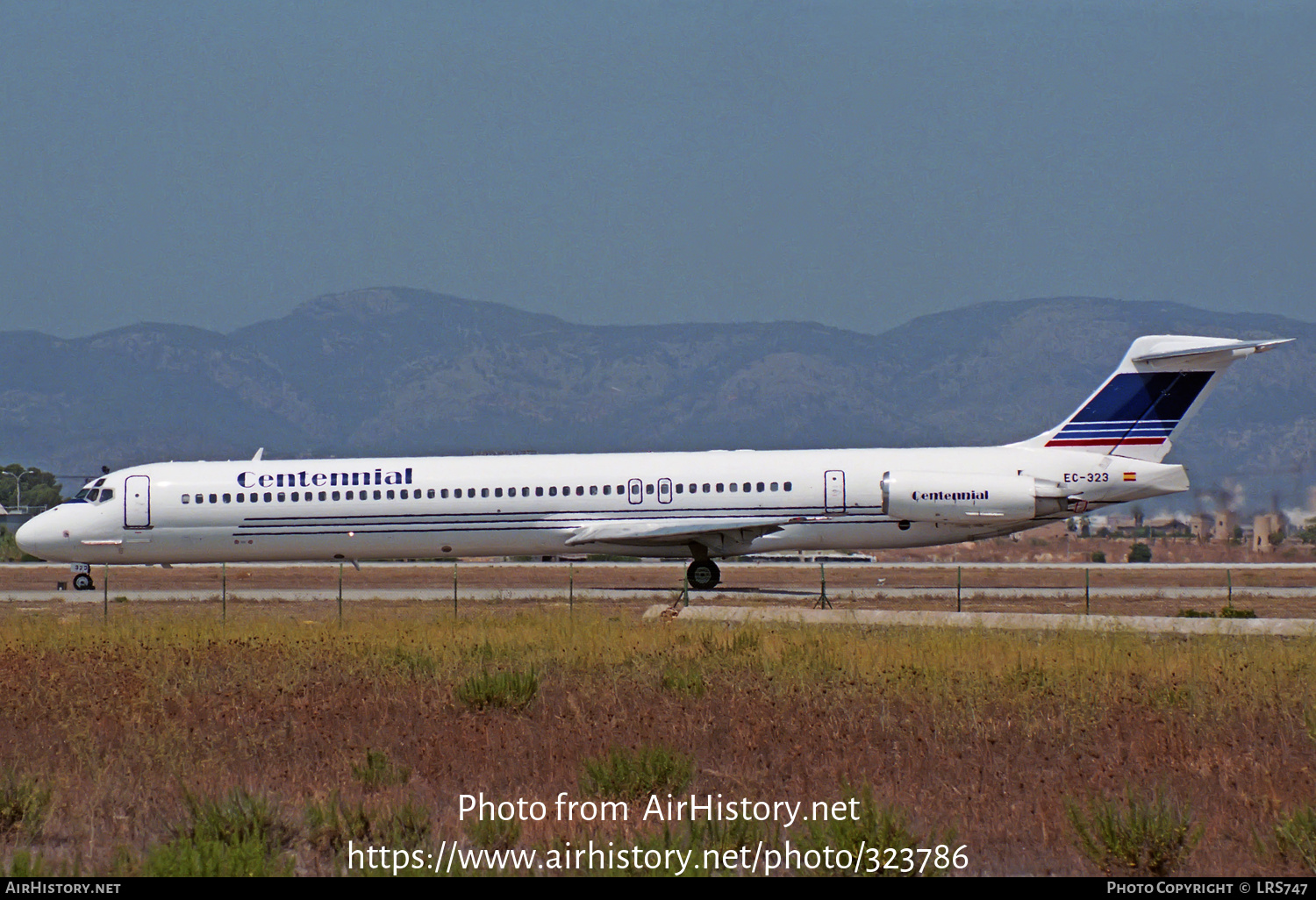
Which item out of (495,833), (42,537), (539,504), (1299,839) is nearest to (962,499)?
(539,504)

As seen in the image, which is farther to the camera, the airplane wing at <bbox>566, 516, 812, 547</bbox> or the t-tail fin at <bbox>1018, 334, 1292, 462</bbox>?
the t-tail fin at <bbox>1018, 334, 1292, 462</bbox>

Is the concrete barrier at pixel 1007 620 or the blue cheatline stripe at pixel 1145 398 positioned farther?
the blue cheatline stripe at pixel 1145 398

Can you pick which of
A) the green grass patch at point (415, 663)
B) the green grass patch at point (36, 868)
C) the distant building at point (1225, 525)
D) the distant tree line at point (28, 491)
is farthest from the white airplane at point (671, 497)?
the distant tree line at point (28, 491)

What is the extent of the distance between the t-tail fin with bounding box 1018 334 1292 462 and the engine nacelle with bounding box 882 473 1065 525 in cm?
161

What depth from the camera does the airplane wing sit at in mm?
33406

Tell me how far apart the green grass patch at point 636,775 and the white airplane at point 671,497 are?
21.1 meters

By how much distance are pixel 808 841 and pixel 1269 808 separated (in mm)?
3610

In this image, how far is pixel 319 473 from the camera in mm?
35062

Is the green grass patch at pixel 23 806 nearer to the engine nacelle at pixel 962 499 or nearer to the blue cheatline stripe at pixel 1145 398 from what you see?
the engine nacelle at pixel 962 499

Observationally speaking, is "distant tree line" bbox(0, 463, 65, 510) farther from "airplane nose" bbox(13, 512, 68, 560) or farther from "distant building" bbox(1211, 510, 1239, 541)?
"airplane nose" bbox(13, 512, 68, 560)

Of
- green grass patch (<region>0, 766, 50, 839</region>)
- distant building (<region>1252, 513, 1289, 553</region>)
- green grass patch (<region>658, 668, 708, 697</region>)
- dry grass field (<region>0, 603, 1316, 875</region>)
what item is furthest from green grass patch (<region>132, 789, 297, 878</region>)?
distant building (<region>1252, 513, 1289, 553</region>)

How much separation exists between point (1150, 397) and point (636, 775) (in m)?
25.4

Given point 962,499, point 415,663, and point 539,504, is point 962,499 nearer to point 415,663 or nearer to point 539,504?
point 539,504

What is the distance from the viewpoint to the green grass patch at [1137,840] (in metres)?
9.67
